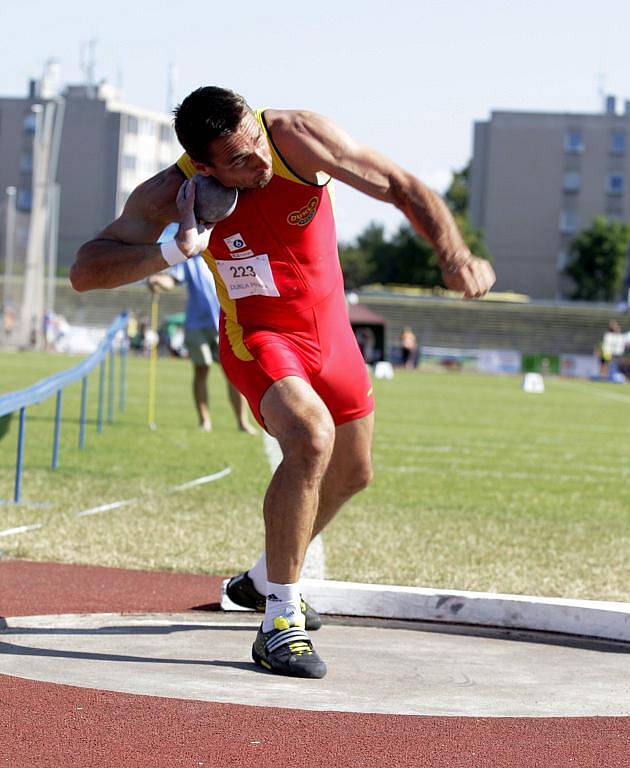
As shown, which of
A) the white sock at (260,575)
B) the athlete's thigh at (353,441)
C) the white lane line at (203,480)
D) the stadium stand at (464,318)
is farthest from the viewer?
the stadium stand at (464,318)

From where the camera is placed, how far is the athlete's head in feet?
15.2

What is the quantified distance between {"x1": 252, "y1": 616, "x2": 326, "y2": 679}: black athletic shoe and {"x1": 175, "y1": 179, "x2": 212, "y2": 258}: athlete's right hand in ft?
4.33

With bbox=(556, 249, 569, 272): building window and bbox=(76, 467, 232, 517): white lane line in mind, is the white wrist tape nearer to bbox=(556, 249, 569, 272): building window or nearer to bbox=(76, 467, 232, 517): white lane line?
bbox=(76, 467, 232, 517): white lane line

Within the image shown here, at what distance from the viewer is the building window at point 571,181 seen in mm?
97688

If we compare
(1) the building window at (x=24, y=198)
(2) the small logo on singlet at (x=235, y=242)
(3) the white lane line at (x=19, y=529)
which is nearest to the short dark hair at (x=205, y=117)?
(2) the small logo on singlet at (x=235, y=242)

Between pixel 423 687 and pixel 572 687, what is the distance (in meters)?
0.51

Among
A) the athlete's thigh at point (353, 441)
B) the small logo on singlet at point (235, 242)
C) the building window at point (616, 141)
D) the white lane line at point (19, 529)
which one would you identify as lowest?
the white lane line at point (19, 529)

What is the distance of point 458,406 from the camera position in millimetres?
25406

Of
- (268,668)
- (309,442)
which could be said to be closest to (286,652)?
(268,668)

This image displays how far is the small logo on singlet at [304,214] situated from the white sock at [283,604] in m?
1.32

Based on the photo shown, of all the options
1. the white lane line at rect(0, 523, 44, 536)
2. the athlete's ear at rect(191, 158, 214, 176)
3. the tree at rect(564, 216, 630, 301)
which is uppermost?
the tree at rect(564, 216, 630, 301)

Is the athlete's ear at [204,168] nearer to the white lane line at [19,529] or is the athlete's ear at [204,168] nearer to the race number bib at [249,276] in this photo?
the race number bib at [249,276]

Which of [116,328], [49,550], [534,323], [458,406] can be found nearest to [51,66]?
[534,323]

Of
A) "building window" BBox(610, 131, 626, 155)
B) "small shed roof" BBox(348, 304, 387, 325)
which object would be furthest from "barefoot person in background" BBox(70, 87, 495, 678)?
"building window" BBox(610, 131, 626, 155)
